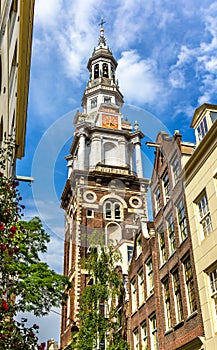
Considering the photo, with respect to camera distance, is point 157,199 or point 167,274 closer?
point 167,274

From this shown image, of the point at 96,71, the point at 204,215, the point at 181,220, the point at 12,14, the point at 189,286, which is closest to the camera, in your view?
the point at 204,215

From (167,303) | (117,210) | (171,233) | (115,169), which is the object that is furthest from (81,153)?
(167,303)

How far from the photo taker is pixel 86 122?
9602 mm

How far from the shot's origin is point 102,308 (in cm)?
2981

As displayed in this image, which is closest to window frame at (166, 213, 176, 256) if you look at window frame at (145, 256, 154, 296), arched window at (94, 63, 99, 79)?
window frame at (145, 256, 154, 296)

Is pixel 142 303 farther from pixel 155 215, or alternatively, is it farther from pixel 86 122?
pixel 86 122

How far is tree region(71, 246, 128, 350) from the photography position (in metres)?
25.0

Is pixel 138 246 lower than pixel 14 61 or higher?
lower

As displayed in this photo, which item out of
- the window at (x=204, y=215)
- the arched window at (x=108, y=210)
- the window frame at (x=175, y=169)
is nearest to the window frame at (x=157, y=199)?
the window frame at (x=175, y=169)

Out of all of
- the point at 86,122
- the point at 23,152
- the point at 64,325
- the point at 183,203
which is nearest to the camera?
the point at 86,122

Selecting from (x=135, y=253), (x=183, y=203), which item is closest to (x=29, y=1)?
(x=183, y=203)

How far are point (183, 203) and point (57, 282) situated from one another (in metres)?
7.34

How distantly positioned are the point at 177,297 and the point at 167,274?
1.49 metres

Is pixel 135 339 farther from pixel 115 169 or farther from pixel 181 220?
pixel 115 169
